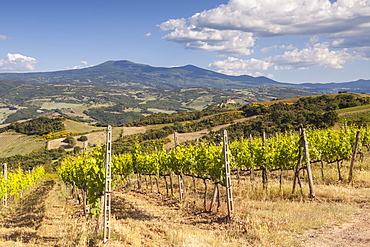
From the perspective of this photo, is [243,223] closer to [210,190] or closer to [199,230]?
[199,230]

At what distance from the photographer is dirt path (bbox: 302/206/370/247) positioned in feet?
27.0

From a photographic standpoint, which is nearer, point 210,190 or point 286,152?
point 286,152

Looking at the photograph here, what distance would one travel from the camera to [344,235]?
8.80m

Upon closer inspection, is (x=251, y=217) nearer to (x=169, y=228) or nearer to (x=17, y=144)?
(x=169, y=228)

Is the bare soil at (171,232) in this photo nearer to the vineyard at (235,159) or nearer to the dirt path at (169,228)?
the dirt path at (169,228)

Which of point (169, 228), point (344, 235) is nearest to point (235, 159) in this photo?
point (169, 228)

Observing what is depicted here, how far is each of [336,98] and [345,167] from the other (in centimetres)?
7472

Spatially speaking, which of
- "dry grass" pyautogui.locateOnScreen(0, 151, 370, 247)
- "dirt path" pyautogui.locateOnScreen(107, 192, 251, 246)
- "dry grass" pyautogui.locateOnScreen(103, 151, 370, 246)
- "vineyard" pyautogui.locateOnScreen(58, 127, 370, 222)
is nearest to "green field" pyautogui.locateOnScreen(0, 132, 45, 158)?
"vineyard" pyautogui.locateOnScreen(58, 127, 370, 222)

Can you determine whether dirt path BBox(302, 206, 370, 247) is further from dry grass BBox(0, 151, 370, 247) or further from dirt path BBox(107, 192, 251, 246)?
dirt path BBox(107, 192, 251, 246)

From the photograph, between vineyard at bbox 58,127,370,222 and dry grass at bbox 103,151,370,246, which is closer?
dry grass at bbox 103,151,370,246

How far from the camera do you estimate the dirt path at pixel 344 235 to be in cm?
824

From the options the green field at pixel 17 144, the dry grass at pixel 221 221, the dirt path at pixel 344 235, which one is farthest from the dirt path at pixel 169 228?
the green field at pixel 17 144

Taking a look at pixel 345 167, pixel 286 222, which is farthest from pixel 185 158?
pixel 345 167

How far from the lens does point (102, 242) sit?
8.82m
